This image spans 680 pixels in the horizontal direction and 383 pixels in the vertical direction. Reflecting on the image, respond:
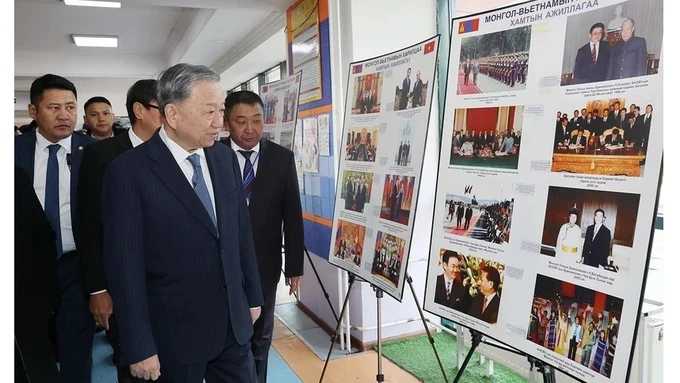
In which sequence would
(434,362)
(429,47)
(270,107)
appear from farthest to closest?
1. (270,107)
2. (434,362)
3. (429,47)

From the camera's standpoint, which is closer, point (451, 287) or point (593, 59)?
point (593, 59)

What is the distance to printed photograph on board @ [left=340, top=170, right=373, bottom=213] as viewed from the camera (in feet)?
8.33

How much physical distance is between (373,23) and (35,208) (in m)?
2.43

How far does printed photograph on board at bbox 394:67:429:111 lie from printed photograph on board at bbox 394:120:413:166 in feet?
0.30

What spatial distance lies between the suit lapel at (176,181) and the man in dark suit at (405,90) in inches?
44.5

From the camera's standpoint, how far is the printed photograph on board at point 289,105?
347 cm

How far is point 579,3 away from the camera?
142 centimetres

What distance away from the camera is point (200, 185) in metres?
1.66

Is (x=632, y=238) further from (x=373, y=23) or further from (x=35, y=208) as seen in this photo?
(x=373, y=23)

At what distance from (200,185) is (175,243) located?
21 centimetres

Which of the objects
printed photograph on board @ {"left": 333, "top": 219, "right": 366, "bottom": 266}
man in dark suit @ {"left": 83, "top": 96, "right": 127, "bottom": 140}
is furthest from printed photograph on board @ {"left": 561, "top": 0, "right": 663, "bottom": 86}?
man in dark suit @ {"left": 83, "top": 96, "right": 127, "bottom": 140}

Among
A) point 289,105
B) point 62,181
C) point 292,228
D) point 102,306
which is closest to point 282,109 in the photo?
point 289,105

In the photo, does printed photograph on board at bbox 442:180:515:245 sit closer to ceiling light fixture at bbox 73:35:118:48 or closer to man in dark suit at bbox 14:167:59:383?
man in dark suit at bbox 14:167:59:383

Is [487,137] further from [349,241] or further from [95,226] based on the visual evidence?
[95,226]
